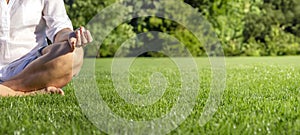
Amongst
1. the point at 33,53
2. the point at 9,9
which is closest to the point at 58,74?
the point at 33,53

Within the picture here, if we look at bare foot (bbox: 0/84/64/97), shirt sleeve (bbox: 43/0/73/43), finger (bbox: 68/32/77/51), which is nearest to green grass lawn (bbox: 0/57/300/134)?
bare foot (bbox: 0/84/64/97)

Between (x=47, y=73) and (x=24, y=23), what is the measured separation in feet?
1.32

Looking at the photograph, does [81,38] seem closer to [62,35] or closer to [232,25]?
[62,35]

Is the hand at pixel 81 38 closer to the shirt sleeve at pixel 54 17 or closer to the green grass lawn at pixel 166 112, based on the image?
the green grass lawn at pixel 166 112

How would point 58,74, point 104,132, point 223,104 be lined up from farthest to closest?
1. point 58,74
2. point 223,104
3. point 104,132

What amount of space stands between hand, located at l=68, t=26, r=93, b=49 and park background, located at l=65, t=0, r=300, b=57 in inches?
435

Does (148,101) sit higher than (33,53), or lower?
lower

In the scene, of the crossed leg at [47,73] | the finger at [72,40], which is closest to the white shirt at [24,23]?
the crossed leg at [47,73]

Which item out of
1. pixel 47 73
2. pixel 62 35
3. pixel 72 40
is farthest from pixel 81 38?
pixel 47 73

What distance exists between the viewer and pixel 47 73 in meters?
3.75

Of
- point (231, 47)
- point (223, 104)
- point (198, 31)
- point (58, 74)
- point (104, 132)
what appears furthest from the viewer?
point (231, 47)

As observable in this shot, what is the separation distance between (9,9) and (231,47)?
14046 mm

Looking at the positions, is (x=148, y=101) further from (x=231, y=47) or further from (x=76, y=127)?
(x=231, y=47)

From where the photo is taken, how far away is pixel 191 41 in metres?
15.3
